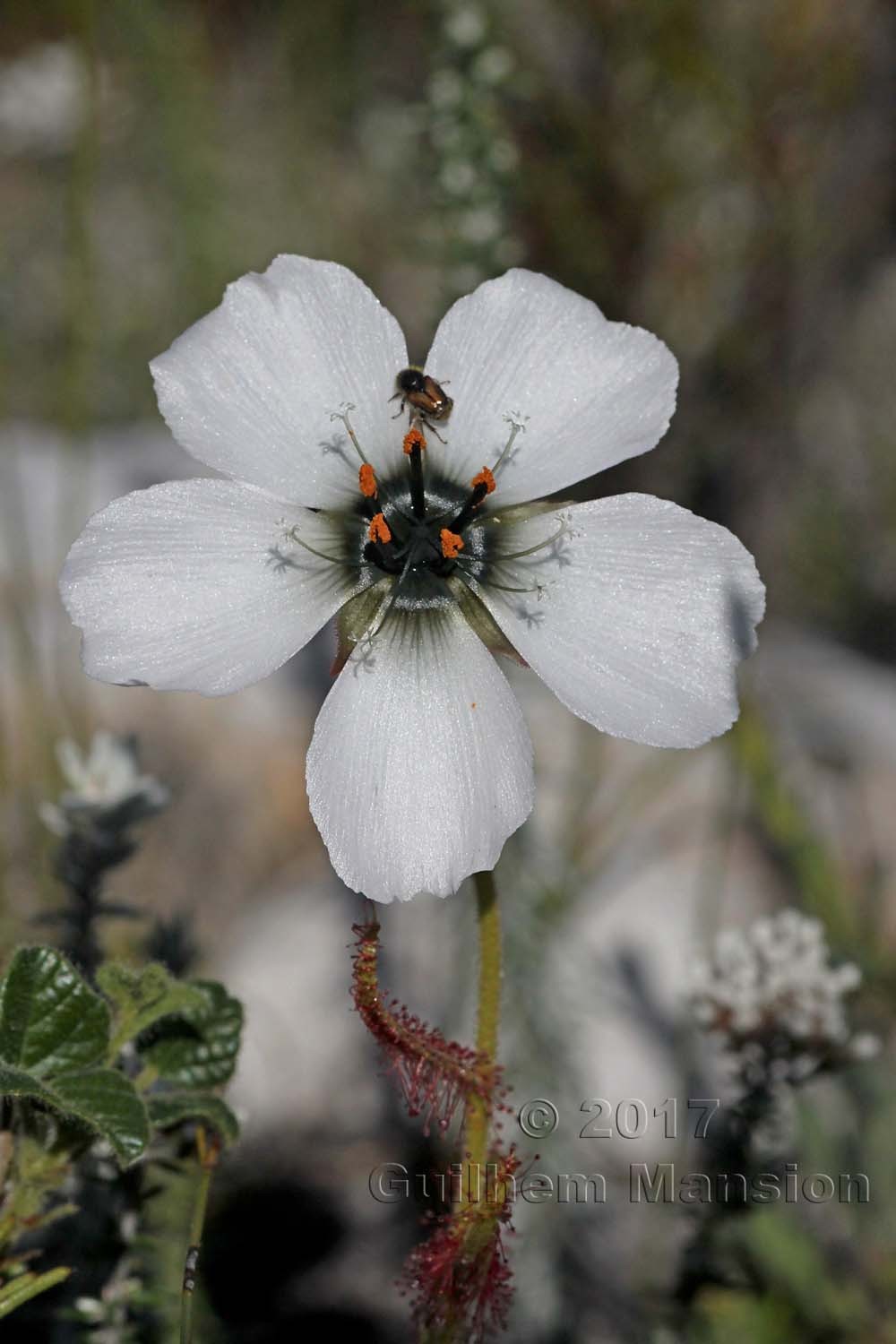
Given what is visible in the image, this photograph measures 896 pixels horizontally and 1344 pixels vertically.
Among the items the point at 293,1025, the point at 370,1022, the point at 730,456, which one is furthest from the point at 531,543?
the point at 730,456

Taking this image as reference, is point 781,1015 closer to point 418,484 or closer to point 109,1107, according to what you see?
point 418,484

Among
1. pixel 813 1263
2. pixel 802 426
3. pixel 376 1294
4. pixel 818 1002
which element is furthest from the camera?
pixel 802 426

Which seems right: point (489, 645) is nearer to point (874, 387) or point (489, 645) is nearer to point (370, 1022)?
point (370, 1022)

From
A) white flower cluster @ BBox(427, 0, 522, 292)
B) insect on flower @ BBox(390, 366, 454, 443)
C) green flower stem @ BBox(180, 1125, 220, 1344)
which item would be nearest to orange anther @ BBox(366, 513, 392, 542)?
insect on flower @ BBox(390, 366, 454, 443)

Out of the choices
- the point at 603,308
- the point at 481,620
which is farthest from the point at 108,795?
the point at 603,308

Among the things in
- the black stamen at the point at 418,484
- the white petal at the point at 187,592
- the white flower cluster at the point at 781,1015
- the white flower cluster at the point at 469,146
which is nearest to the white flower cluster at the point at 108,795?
the white petal at the point at 187,592

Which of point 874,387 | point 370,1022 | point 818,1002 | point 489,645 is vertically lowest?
point 370,1022
